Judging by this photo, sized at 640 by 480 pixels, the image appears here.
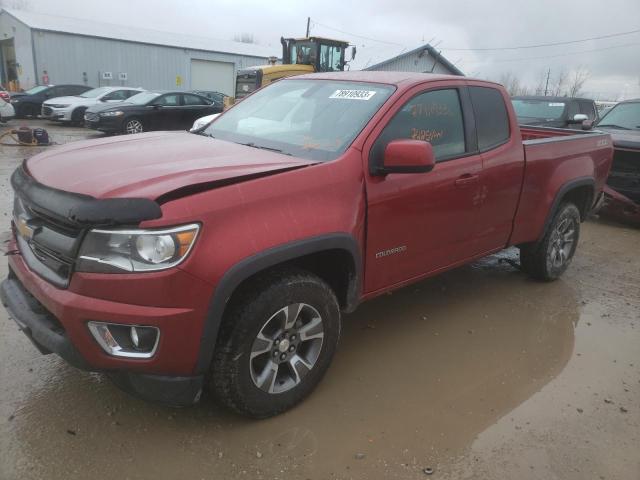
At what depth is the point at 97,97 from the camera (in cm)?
1850

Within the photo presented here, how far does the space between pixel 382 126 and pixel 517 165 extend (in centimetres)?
153

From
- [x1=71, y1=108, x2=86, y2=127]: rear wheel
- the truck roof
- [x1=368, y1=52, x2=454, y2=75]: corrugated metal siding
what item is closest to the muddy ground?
the truck roof

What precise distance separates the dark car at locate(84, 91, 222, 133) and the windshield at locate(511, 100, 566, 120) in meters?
9.28

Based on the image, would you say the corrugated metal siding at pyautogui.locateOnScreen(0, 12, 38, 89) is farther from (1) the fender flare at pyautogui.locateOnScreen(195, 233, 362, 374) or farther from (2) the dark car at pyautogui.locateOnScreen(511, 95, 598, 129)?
(1) the fender flare at pyautogui.locateOnScreen(195, 233, 362, 374)

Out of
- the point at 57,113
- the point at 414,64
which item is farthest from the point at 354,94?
the point at 414,64

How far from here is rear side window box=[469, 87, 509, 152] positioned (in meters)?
3.88

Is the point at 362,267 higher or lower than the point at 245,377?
higher

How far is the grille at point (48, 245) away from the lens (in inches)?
89.5

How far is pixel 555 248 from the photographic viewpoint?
5.01 m

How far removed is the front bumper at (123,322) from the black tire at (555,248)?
3.59 metres

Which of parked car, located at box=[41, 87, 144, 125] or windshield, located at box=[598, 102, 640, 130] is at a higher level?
windshield, located at box=[598, 102, 640, 130]

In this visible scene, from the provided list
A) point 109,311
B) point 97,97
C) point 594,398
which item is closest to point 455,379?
point 594,398

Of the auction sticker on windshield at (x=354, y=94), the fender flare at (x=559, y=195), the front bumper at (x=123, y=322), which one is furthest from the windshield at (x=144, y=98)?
the front bumper at (x=123, y=322)

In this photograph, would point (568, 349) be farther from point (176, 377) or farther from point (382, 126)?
point (176, 377)
